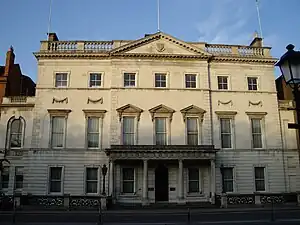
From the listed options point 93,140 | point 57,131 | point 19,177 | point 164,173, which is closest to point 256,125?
point 164,173

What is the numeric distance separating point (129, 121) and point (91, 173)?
593cm

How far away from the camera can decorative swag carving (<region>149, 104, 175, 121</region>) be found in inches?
1163

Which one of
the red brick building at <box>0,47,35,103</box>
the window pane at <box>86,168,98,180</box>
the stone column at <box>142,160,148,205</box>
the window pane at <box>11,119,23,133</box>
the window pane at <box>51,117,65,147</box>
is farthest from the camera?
the red brick building at <box>0,47,35,103</box>

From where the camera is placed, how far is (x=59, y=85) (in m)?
30.6

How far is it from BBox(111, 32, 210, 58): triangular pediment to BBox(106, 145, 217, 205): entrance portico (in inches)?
380

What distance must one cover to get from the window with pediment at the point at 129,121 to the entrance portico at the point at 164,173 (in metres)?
2.27

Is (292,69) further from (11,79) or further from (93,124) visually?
(11,79)

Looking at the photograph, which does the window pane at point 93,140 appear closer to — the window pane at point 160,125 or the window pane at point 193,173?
the window pane at point 160,125

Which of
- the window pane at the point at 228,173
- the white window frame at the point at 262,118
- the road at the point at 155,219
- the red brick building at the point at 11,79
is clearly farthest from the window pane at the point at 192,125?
the red brick building at the point at 11,79

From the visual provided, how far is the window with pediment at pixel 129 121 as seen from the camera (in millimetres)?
29266

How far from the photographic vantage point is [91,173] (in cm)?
2872

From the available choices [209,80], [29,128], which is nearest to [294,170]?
[209,80]

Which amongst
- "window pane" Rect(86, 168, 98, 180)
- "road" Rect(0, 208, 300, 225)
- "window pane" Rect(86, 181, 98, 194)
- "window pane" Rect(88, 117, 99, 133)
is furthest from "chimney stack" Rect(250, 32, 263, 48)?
"window pane" Rect(86, 181, 98, 194)

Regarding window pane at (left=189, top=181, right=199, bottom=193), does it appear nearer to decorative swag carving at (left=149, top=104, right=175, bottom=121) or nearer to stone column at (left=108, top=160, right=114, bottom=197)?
decorative swag carving at (left=149, top=104, right=175, bottom=121)
